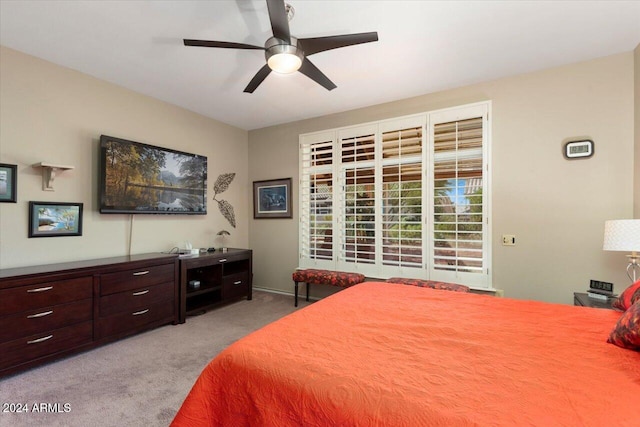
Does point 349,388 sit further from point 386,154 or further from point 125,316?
point 386,154

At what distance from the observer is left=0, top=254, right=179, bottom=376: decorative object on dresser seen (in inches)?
83.0

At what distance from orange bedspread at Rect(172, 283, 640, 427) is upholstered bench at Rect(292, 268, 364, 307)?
193 centimetres

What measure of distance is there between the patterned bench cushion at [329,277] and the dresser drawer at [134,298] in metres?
1.56

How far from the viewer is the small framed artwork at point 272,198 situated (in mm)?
4441

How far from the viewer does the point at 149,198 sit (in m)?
3.39

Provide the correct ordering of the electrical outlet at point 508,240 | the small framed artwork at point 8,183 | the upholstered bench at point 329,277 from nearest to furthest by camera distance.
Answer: the small framed artwork at point 8,183 → the electrical outlet at point 508,240 → the upholstered bench at point 329,277

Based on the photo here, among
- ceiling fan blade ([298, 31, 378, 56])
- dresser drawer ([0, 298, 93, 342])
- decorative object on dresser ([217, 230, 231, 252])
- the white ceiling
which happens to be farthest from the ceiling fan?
decorative object on dresser ([217, 230, 231, 252])

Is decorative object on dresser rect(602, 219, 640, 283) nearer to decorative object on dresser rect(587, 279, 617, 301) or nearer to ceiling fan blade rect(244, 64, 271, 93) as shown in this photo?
decorative object on dresser rect(587, 279, 617, 301)

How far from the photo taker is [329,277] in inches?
143

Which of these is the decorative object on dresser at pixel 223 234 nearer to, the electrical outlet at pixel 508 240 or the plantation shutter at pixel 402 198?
the plantation shutter at pixel 402 198

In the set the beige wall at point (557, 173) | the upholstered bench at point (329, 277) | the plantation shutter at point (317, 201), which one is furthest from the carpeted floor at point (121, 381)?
the beige wall at point (557, 173)

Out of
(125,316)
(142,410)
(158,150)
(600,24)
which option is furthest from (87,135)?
(600,24)

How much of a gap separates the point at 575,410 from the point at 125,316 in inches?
130

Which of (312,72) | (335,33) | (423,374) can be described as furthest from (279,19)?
(423,374)
